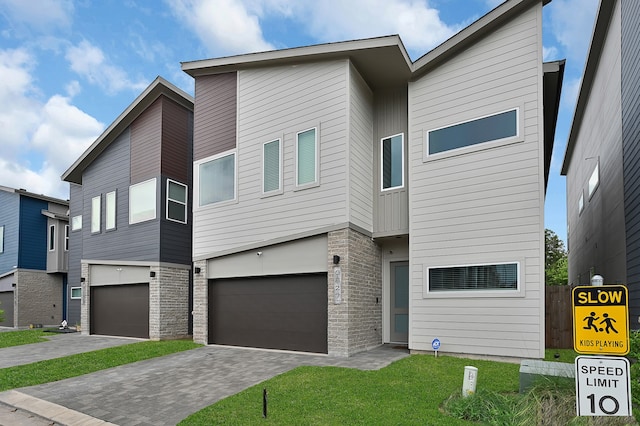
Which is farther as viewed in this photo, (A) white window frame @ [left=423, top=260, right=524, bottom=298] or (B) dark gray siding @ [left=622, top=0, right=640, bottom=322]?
(A) white window frame @ [left=423, top=260, right=524, bottom=298]

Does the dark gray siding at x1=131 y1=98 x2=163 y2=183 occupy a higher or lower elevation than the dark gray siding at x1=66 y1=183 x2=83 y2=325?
higher

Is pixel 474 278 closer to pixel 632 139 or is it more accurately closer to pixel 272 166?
pixel 632 139

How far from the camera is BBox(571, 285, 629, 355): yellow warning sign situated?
12.1 feet

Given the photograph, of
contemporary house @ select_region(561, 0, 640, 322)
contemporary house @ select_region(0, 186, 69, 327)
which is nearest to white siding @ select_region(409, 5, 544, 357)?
contemporary house @ select_region(561, 0, 640, 322)

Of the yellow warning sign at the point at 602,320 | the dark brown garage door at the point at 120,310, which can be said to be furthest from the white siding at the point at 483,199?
the dark brown garage door at the point at 120,310

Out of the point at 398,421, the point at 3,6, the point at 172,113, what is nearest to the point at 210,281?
the point at 172,113

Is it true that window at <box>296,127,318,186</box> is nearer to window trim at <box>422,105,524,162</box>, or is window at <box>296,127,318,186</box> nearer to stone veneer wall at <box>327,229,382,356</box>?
stone veneer wall at <box>327,229,382,356</box>

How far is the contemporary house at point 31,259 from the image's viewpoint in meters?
23.1

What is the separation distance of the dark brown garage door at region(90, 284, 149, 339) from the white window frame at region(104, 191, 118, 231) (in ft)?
7.65

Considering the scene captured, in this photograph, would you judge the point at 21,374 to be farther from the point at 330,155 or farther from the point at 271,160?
the point at 330,155

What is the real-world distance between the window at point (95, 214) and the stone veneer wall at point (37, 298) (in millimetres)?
8472

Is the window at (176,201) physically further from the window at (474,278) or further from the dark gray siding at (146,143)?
the window at (474,278)

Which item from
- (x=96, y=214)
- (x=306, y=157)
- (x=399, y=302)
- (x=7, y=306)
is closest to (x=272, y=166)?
(x=306, y=157)

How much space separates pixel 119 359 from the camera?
36.6 feet
